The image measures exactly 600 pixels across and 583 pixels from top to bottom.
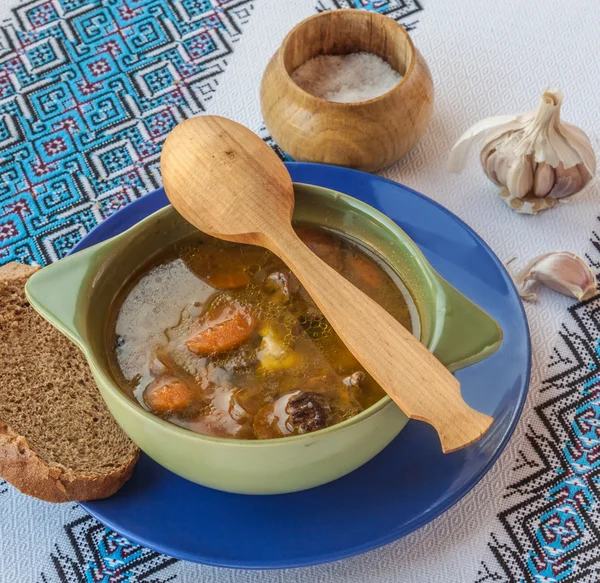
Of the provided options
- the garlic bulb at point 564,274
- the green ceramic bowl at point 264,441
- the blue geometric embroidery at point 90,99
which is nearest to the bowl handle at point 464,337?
the green ceramic bowl at point 264,441

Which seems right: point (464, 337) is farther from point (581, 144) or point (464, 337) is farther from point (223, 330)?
point (581, 144)

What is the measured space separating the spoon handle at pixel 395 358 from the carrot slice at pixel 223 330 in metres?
0.13

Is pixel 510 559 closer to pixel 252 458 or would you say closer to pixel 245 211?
pixel 252 458

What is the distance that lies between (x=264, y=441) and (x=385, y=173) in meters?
0.76

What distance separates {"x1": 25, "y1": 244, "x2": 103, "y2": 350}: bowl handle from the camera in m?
1.11

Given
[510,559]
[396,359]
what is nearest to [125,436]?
[396,359]

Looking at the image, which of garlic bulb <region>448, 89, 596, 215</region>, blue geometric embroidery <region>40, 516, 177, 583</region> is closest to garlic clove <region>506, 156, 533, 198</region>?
garlic bulb <region>448, 89, 596, 215</region>

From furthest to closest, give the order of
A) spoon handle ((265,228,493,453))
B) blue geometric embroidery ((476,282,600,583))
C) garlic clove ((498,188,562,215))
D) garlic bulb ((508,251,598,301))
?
garlic clove ((498,188,562,215)), garlic bulb ((508,251,598,301)), blue geometric embroidery ((476,282,600,583)), spoon handle ((265,228,493,453))

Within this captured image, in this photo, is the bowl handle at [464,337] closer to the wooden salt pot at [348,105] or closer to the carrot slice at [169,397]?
the carrot slice at [169,397]

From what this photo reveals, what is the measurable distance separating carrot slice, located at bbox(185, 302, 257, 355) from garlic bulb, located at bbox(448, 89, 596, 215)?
574 mm

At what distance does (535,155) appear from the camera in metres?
1.48

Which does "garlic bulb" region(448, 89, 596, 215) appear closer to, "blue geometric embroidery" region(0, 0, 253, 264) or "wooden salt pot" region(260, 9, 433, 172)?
"wooden salt pot" region(260, 9, 433, 172)

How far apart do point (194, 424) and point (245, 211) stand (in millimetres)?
300

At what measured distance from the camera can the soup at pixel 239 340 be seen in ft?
3.75
